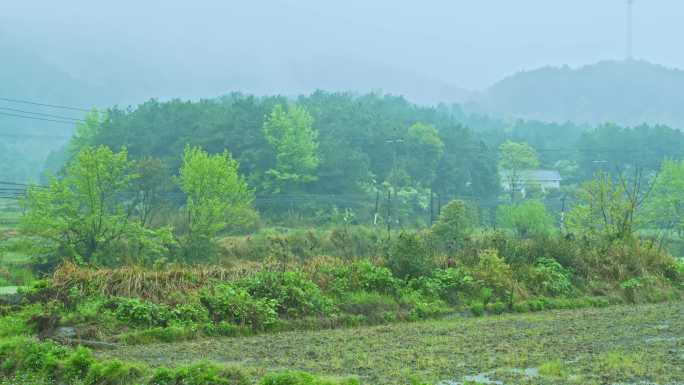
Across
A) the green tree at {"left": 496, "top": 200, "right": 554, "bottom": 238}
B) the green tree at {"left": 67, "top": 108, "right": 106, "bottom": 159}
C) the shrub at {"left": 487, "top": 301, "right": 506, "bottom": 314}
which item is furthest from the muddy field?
the green tree at {"left": 67, "top": 108, "right": 106, "bottom": 159}

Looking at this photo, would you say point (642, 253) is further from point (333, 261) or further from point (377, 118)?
point (377, 118)

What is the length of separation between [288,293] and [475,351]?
569cm

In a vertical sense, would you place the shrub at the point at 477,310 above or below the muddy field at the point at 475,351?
below

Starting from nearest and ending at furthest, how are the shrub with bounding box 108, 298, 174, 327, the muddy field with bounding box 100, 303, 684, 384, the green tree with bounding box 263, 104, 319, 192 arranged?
the muddy field with bounding box 100, 303, 684, 384 < the shrub with bounding box 108, 298, 174, 327 < the green tree with bounding box 263, 104, 319, 192

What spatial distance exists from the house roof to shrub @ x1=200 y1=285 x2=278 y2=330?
69.7m

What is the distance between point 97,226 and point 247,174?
1232 inches

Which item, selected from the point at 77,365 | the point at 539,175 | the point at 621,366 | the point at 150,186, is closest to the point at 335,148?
the point at 150,186

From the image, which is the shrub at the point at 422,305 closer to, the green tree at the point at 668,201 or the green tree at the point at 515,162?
the green tree at the point at 668,201

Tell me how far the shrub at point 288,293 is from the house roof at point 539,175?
68263 millimetres

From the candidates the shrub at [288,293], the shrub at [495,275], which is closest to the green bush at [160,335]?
the shrub at [288,293]

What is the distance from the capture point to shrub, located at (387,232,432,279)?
20484mm

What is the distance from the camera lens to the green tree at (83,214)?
3259 centimetres

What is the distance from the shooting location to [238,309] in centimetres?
1675

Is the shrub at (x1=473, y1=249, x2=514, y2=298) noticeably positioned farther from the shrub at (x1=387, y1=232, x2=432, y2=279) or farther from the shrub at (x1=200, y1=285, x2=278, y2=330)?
the shrub at (x1=200, y1=285, x2=278, y2=330)
